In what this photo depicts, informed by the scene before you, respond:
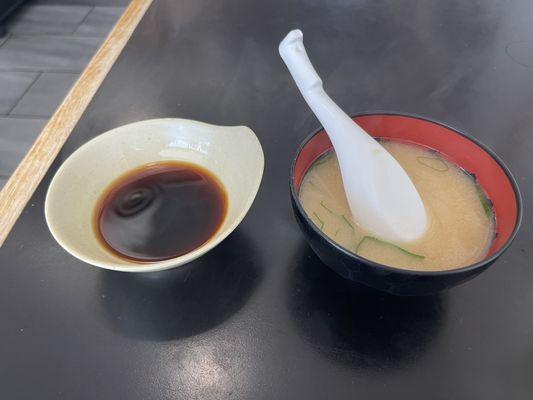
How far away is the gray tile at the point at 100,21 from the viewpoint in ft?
7.43

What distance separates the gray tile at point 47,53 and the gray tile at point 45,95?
0.06 metres

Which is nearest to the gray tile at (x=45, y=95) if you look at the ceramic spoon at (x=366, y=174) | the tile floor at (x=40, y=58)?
the tile floor at (x=40, y=58)

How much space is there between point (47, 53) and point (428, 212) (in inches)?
80.4

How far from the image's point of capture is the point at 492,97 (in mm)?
936

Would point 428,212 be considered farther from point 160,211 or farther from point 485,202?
point 160,211

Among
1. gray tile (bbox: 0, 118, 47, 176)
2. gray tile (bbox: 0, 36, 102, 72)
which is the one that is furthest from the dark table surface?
gray tile (bbox: 0, 36, 102, 72)

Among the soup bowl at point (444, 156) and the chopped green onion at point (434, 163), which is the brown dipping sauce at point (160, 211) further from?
the chopped green onion at point (434, 163)

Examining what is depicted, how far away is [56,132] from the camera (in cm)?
86

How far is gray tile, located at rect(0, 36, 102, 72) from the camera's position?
205 cm

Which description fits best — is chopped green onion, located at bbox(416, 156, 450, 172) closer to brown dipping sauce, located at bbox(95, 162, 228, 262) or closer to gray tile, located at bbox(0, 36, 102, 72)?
brown dipping sauce, located at bbox(95, 162, 228, 262)

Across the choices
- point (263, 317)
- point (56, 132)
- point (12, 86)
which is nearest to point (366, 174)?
point (263, 317)

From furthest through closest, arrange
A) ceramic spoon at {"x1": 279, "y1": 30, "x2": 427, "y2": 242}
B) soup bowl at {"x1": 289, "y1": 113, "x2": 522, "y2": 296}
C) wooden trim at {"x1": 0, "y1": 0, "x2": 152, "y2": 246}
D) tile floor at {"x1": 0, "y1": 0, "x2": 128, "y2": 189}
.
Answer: tile floor at {"x1": 0, "y1": 0, "x2": 128, "y2": 189} → wooden trim at {"x1": 0, "y1": 0, "x2": 152, "y2": 246} → ceramic spoon at {"x1": 279, "y1": 30, "x2": 427, "y2": 242} → soup bowl at {"x1": 289, "y1": 113, "x2": 522, "y2": 296}

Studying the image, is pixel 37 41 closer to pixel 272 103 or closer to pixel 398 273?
pixel 272 103

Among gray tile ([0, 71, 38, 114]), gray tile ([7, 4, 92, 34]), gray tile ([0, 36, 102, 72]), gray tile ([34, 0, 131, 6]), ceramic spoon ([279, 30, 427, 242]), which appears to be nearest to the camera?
ceramic spoon ([279, 30, 427, 242])
